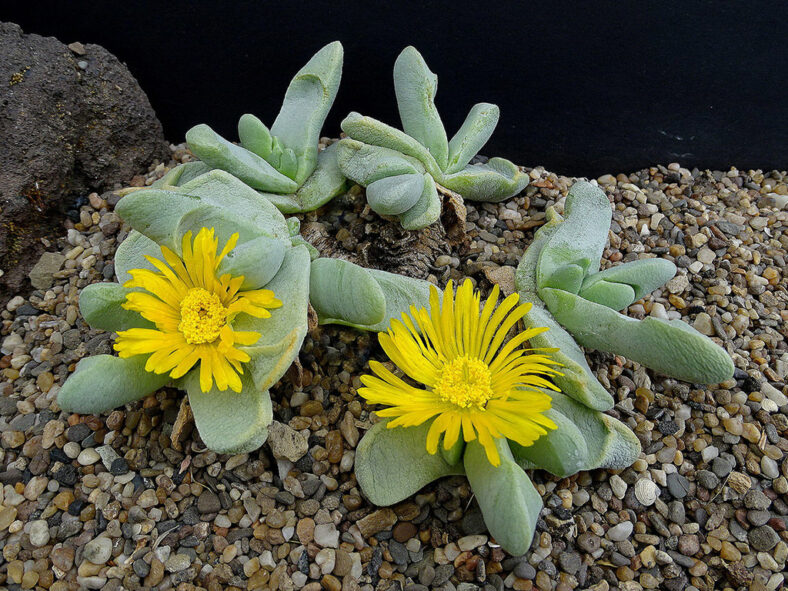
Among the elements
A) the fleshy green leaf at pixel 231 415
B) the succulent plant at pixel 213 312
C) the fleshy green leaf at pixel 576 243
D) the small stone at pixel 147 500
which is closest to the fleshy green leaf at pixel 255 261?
the succulent plant at pixel 213 312

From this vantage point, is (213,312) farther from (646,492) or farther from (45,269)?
(646,492)

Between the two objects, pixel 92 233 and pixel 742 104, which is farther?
pixel 742 104

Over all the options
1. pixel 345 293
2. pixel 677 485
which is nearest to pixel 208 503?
pixel 345 293

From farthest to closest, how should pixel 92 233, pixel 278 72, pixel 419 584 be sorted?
1. pixel 278 72
2. pixel 92 233
3. pixel 419 584

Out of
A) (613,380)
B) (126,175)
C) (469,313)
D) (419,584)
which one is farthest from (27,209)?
(613,380)

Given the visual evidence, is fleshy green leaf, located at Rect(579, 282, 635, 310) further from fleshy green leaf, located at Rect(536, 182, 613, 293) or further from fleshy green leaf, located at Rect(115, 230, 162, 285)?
fleshy green leaf, located at Rect(115, 230, 162, 285)

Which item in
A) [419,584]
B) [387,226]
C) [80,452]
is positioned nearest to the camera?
[419,584]

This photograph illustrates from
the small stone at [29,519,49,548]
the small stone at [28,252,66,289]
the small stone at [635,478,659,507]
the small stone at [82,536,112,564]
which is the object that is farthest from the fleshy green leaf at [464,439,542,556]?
the small stone at [28,252,66,289]

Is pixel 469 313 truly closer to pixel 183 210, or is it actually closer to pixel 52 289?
pixel 183 210
